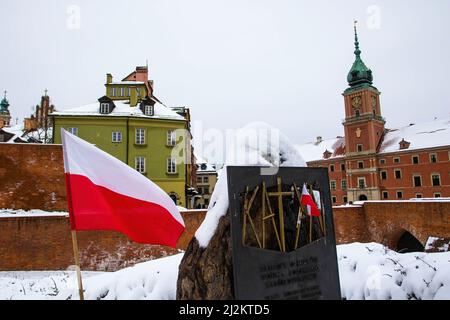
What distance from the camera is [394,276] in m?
5.75

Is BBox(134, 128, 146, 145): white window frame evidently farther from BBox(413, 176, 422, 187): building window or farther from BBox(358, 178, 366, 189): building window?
BBox(413, 176, 422, 187): building window

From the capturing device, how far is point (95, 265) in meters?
13.6

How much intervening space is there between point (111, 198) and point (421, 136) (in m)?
47.6

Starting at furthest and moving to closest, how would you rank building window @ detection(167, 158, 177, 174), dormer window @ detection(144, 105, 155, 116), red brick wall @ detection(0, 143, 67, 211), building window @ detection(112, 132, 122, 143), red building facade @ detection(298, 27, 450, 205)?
red building facade @ detection(298, 27, 450, 205) → building window @ detection(167, 158, 177, 174) → dormer window @ detection(144, 105, 155, 116) → building window @ detection(112, 132, 122, 143) → red brick wall @ detection(0, 143, 67, 211)

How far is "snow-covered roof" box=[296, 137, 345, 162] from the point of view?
5086 cm

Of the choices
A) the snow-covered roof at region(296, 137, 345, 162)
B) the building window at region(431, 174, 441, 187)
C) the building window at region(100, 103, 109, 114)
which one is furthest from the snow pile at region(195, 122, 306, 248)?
the snow-covered roof at region(296, 137, 345, 162)

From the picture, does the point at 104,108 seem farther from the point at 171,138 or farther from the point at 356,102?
the point at 356,102

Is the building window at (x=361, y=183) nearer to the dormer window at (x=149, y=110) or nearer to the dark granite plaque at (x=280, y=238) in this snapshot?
the dormer window at (x=149, y=110)

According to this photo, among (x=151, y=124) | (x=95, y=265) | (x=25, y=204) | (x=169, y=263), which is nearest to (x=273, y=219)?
(x=169, y=263)

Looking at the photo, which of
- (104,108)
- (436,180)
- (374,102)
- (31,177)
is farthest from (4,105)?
(436,180)

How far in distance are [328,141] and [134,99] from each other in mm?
38202

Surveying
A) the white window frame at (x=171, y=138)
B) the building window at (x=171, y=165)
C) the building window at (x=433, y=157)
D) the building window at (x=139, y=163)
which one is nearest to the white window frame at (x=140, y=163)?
the building window at (x=139, y=163)

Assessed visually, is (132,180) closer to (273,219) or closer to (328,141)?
(273,219)

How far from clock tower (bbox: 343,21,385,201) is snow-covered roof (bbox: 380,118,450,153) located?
1.68 m
